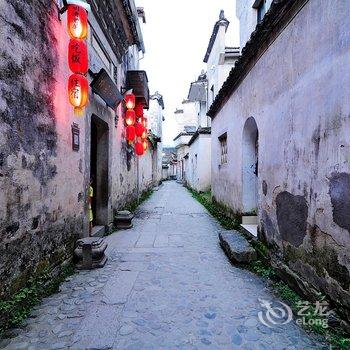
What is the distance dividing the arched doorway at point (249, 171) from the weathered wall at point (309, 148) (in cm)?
159

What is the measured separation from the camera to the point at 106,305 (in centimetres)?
359

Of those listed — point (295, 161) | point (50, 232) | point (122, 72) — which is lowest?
point (50, 232)

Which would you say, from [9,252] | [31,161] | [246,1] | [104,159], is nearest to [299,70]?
[31,161]

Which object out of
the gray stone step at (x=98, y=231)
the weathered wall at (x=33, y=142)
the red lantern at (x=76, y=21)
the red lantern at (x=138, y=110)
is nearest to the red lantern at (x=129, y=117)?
the red lantern at (x=138, y=110)

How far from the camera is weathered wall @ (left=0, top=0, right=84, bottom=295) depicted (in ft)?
10.2

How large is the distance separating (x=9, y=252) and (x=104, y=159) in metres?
4.79

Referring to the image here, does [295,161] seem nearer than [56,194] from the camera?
Yes

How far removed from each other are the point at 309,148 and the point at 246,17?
23.6 ft

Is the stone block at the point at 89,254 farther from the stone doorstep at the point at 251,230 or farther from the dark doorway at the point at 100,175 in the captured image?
the stone doorstep at the point at 251,230

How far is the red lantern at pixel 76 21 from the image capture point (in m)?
4.44

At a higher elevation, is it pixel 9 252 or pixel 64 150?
pixel 64 150

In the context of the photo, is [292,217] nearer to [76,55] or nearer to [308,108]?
[308,108]

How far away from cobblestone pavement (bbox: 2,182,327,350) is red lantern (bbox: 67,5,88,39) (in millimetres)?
4024

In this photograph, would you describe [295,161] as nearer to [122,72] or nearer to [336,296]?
A: [336,296]
